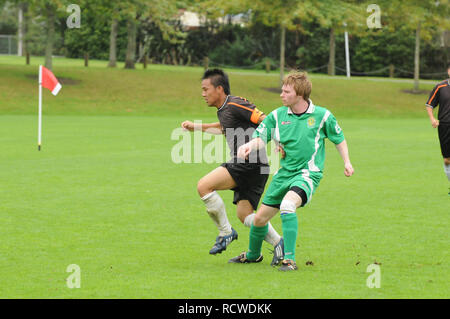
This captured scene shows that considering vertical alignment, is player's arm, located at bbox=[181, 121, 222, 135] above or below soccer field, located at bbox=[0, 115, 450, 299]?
above

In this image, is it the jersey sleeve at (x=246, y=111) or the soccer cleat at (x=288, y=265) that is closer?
the soccer cleat at (x=288, y=265)

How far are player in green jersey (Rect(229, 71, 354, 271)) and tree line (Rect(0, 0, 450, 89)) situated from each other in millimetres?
32677

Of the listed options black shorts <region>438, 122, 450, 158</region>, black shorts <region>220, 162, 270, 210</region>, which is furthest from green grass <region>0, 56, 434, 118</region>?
black shorts <region>220, 162, 270, 210</region>

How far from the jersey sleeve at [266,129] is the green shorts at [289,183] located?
1.17ft

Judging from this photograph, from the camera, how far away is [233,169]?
307 inches

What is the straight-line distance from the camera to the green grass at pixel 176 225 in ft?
21.7

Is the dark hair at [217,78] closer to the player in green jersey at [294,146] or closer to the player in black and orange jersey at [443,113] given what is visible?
the player in green jersey at [294,146]

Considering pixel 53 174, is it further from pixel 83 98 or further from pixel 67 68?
pixel 67 68

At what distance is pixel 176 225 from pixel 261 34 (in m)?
58.3

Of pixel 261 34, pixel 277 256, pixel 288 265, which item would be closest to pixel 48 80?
pixel 277 256

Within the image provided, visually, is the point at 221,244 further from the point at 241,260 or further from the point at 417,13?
the point at 417,13

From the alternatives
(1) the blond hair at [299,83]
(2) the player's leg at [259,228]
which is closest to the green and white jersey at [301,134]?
(1) the blond hair at [299,83]

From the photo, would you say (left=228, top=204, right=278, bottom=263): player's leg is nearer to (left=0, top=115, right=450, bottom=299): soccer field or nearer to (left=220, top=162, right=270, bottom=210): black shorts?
(left=0, top=115, right=450, bottom=299): soccer field

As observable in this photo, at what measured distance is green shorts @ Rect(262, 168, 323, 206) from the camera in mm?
7054
